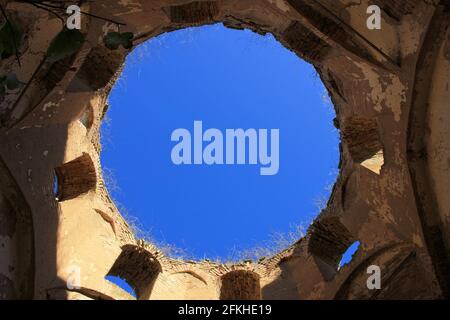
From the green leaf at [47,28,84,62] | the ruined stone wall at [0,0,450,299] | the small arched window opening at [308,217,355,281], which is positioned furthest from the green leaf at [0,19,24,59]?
the small arched window opening at [308,217,355,281]

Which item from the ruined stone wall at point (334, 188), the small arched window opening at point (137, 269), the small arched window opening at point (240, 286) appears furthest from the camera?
the small arched window opening at point (240, 286)

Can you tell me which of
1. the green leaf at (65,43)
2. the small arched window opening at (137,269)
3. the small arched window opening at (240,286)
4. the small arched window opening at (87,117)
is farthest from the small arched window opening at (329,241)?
the green leaf at (65,43)

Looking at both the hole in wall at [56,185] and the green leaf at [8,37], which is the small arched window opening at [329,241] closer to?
the hole in wall at [56,185]

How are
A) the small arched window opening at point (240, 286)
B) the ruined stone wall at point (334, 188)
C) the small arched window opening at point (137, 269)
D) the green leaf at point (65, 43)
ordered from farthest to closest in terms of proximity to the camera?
the small arched window opening at point (240, 286)
the small arched window opening at point (137, 269)
the ruined stone wall at point (334, 188)
the green leaf at point (65, 43)

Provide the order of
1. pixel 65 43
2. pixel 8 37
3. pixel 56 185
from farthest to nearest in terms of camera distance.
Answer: pixel 56 185 → pixel 8 37 → pixel 65 43

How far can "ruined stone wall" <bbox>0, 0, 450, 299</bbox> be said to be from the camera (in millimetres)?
8547

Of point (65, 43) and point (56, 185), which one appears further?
point (56, 185)

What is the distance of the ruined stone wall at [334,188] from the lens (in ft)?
28.0

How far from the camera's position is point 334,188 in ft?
36.1

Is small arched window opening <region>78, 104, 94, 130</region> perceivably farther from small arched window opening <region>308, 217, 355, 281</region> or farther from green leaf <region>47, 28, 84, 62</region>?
green leaf <region>47, 28, 84, 62</region>

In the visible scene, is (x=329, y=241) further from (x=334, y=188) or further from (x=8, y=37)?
(x=8, y=37)

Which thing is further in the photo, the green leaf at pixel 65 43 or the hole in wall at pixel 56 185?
the hole in wall at pixel 56 185

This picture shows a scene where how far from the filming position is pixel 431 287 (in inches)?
343

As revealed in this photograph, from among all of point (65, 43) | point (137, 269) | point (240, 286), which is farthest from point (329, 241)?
point (65, 43)
